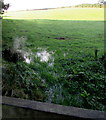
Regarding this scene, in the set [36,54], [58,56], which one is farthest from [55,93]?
[36,54]

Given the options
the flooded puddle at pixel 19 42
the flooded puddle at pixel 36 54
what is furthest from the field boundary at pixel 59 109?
the flooded puddle at pixel 19 42

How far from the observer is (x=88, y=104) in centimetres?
165

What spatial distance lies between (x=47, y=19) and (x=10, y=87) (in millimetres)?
1536

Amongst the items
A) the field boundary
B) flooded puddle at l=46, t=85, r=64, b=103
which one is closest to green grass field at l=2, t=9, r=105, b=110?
flooded puddle at l=46, t=85, r=64, b=103

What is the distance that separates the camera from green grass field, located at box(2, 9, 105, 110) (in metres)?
1.81

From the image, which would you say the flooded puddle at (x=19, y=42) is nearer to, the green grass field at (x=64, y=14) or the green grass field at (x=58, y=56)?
the green grass field at (x=58, y=56)

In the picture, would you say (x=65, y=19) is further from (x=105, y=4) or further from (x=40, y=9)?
(x=105, y=4)

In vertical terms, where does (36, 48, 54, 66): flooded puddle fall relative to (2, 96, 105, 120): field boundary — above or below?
above

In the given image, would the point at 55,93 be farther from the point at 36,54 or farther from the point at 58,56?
the point at 36,54

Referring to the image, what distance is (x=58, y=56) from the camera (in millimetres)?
2443

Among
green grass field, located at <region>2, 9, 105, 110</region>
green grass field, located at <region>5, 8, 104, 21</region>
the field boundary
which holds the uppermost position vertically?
green grass field, located at <region>5, 8, 104, 21</region>

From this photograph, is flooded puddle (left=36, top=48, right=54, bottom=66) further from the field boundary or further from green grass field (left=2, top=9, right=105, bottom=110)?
the field boundary

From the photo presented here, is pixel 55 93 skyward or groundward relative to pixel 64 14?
groundward

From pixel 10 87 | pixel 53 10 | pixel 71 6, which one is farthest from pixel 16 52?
pixel 71 6
